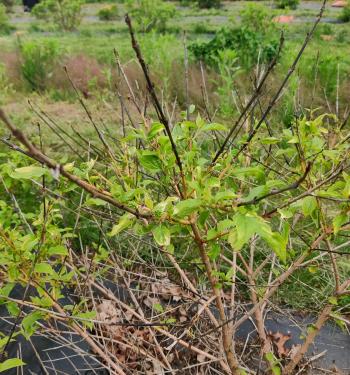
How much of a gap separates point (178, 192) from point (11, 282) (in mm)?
748

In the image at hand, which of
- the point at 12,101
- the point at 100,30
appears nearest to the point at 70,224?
the point at 12,101

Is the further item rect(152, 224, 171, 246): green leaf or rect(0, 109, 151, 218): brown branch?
rect(152, 224, 171, 246): green leaf

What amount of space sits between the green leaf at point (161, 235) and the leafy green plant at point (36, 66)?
704cm

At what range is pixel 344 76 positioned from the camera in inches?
220

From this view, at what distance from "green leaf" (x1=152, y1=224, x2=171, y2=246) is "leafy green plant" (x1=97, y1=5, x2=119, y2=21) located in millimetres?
25695

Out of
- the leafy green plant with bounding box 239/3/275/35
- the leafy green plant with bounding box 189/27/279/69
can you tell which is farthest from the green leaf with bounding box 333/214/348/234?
the leafy green plant with bounding box 239/3/275/35

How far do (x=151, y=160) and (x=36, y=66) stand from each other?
7.18 m

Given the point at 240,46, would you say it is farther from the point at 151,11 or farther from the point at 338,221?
the point at 151,11

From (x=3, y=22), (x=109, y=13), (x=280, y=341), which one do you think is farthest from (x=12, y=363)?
(x=109, y=13)

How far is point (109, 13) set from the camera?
971 inches

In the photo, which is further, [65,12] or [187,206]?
[65,12]

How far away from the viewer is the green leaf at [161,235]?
1.03 metres

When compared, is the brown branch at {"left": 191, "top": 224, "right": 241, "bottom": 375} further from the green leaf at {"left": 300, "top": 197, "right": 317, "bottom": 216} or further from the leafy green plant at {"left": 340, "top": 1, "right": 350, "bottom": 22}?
the leafy green plant at {"left": 340, "top": 1, "right": 350, "bottom": 22}

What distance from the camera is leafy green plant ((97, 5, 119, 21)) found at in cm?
2452
